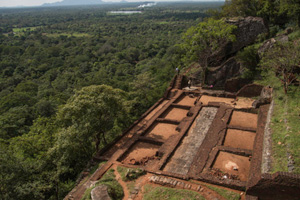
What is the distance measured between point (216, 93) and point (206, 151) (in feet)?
31.7

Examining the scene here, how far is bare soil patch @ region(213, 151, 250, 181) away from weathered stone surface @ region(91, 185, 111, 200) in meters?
5.67

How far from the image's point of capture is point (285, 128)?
36.4ft

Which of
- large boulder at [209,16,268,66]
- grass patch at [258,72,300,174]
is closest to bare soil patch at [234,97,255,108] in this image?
grass patch at [258,72,300,174]

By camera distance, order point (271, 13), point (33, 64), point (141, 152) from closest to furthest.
→ point (141, 152), point (271, 13), point (33, 64)

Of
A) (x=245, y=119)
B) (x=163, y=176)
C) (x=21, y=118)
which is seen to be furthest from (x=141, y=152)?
(x=21, y=118)

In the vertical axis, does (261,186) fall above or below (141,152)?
above

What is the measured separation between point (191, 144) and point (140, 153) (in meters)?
3.22

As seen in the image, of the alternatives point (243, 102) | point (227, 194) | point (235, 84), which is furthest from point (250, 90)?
point (227, 194)

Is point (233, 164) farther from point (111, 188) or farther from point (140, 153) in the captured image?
point (111, 188)

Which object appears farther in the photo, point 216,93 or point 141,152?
point 216,93

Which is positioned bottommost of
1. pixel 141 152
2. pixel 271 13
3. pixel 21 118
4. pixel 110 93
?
pixel 21 118

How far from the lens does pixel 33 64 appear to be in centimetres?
6031

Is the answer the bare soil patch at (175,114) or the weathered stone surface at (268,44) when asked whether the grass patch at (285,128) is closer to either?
the weathered stone surface at (268,44)

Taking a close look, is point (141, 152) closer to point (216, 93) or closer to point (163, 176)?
point (163, 176)
